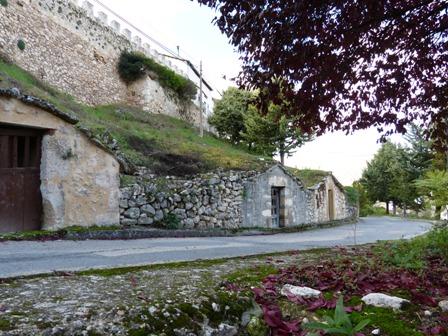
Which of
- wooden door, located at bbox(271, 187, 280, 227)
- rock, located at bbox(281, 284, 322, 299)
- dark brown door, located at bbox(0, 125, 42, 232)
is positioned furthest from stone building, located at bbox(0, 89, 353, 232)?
rock, located at bbox(281, 284, 322, 299)

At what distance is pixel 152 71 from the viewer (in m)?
33.4

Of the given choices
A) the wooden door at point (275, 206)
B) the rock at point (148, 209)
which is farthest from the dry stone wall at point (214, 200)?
the wooden door at point (275, 206)

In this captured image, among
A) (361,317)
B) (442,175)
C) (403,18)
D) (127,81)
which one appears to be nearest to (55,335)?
(361,317)

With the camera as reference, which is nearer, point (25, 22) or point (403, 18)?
point (403, 18)

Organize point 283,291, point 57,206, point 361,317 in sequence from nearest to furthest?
point 361,317 < point 283,291 < point 57,206

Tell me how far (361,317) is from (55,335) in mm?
1723

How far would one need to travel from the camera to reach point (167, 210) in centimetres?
1152

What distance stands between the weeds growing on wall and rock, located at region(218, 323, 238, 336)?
30.8 m

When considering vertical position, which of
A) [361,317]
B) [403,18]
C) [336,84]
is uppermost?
[403,18]

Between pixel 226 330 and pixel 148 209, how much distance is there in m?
9.08

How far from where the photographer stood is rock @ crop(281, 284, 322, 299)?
9.46 ft

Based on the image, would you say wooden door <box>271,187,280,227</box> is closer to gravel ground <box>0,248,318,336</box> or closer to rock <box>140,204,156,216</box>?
rock <box>140,204,156,216</box>

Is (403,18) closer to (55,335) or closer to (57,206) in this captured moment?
(55,335)

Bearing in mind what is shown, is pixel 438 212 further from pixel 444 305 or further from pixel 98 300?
pixel 98 300
